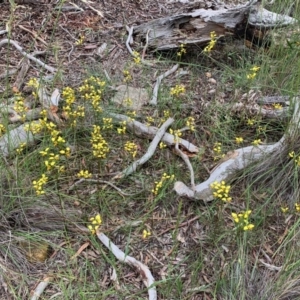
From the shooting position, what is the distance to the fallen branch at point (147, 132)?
266 centimetres

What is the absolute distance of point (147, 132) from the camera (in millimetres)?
2748

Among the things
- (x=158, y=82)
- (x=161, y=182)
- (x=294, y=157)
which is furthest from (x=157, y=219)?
(x=158, y=82)

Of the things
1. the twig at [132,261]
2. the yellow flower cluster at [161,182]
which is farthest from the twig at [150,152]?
the twig at [132,261]

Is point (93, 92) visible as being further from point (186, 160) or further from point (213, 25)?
point (213, 25)

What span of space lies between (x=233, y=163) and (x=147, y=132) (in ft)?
1.86

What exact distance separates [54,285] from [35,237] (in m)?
0.25

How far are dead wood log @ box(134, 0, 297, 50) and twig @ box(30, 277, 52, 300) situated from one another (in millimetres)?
2077

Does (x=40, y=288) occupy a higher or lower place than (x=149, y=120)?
lower

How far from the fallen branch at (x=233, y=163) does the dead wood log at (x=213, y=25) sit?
102cm

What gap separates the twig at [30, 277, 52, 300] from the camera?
1.96 metres

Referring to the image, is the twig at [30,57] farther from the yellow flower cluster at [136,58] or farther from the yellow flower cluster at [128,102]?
the yellow flower cluster at [128,102]

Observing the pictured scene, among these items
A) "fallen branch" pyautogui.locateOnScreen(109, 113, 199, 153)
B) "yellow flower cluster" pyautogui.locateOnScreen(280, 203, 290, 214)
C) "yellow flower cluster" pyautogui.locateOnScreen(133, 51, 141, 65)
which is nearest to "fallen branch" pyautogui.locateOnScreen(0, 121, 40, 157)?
"fallen branch" pyautogui.locateOnScreen(109, 113, 199, 153)

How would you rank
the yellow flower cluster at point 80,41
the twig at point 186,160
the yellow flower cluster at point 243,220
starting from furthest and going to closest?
the yellow flower cluster at point 80,41 < the twig at point 186,160 < the yellow flower cluster at point 243,220

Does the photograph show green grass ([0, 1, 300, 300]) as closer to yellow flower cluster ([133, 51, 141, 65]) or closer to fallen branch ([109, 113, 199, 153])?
fallen branch ([109, 113, 199, 153])
